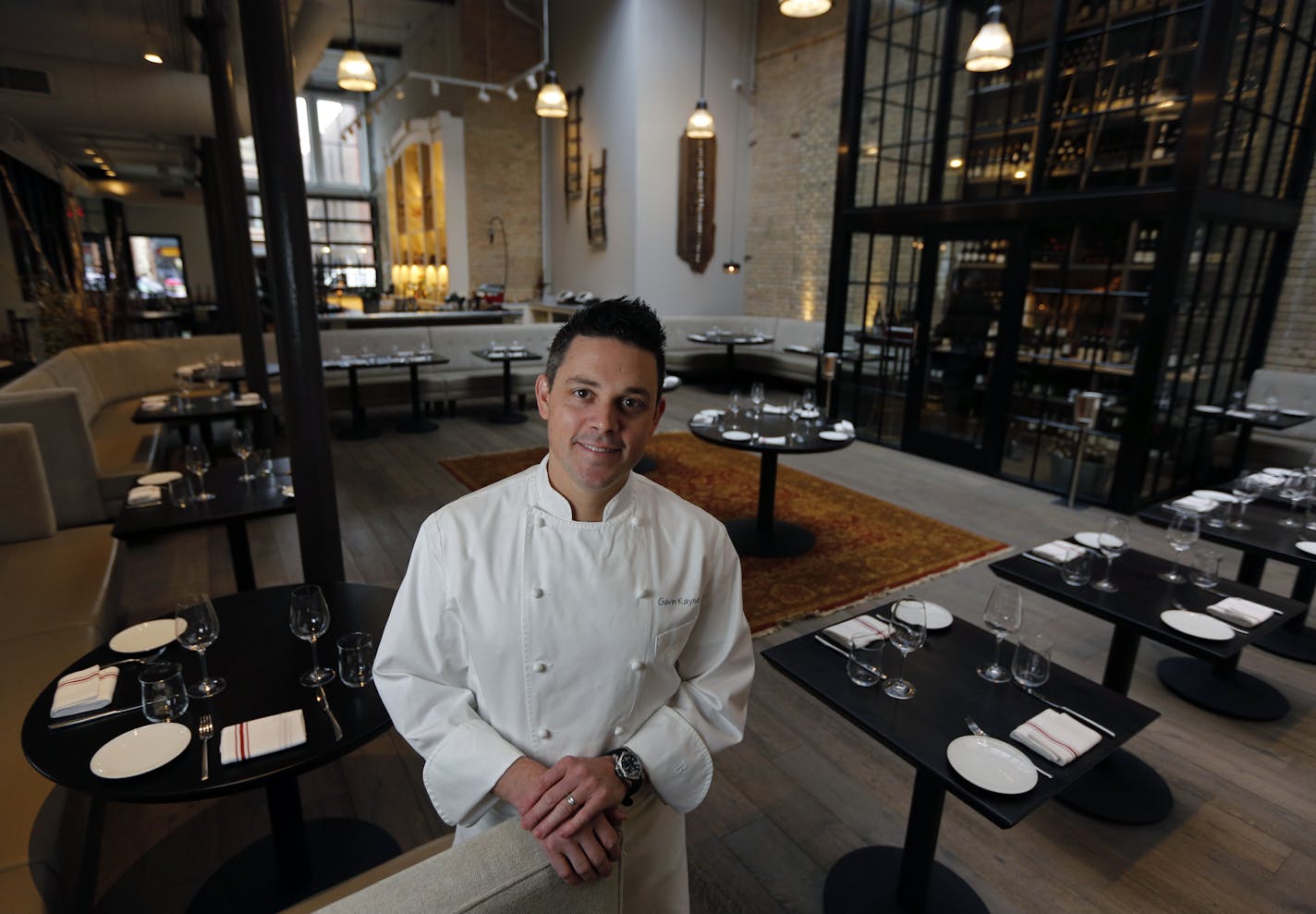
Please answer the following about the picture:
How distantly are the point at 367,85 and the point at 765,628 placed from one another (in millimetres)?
7123

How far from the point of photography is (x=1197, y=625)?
90.1 inches

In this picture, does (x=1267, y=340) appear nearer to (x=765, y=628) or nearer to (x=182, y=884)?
(x=765, y=628)

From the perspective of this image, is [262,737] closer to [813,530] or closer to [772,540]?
[772,540]

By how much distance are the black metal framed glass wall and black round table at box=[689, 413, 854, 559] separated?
7.96 feet

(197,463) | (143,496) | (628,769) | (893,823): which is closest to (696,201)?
(197,463)

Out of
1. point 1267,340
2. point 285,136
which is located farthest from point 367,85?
point 1267,340

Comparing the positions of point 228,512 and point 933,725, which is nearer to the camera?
point 933,725

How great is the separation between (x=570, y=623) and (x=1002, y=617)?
132cm

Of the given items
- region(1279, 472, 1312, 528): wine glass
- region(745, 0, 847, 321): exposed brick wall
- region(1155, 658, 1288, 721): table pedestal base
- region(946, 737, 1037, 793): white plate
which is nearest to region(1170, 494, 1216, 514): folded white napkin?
region(1279, 472, 1312, 528): wine glass

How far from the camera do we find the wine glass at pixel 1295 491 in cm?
326

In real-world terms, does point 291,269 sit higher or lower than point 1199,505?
higher

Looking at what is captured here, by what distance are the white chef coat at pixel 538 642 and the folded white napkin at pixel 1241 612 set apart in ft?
6.95

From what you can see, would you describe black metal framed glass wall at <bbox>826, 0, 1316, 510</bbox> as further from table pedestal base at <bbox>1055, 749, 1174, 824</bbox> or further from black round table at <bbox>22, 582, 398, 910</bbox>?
black round table at <bbox>22, 582, 398, 910</bbox>

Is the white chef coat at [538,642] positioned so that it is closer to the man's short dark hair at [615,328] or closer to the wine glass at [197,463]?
the man's short dark hair at [615,328]
